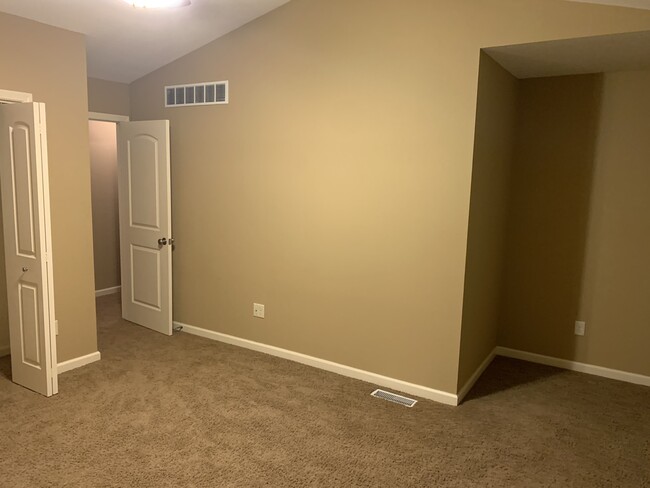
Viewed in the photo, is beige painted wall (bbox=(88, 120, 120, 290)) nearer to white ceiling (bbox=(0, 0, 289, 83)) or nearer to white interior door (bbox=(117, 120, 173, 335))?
white interior door (bbox=(117, 120, 173, 335))

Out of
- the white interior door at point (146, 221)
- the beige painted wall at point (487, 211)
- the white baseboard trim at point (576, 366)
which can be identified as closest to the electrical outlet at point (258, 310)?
the white interior door at point (146, 221)

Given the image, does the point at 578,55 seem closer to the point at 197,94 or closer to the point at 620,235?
the point at 620,235

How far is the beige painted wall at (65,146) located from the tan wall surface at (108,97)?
94cm

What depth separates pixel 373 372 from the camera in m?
3.77

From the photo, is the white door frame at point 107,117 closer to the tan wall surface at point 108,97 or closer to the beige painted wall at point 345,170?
the tan wall surface at point 108,97

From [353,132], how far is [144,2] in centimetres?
159

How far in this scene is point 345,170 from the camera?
12.1 feet

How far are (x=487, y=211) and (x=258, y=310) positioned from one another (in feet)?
6.77

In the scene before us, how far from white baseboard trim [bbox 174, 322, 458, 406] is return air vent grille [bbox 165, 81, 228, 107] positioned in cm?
208

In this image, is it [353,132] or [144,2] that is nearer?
[144,2]

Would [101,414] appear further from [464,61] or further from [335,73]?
[464,61]

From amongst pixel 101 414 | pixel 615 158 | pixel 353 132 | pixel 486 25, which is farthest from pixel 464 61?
pixel 101 414

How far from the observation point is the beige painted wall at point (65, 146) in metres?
3.43

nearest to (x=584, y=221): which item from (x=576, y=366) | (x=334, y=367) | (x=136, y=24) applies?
(x=576, y=366)
